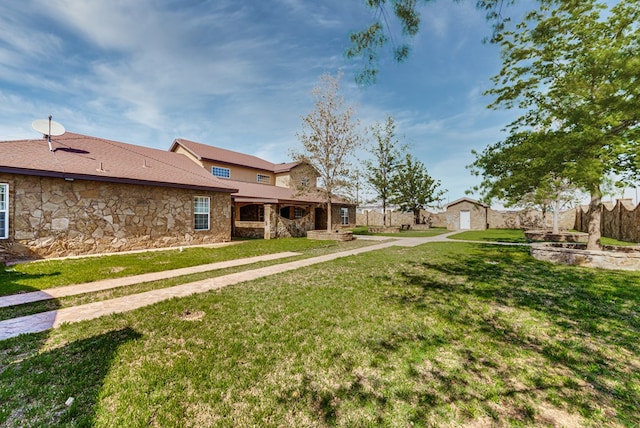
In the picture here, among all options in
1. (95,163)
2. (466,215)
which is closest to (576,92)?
(95,163)

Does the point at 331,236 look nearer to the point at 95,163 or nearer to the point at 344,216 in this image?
the point at 344,216

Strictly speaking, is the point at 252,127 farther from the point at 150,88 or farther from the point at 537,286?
the point at 537,286

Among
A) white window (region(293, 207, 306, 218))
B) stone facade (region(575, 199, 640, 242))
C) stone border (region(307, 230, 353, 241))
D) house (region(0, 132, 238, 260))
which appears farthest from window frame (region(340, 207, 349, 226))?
stone facade (region(575, 199, 640, 242))

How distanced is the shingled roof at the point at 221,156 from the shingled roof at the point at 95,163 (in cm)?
296

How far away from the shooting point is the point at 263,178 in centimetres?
2319

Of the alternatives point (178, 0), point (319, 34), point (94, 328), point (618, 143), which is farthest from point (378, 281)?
point (178, 0)

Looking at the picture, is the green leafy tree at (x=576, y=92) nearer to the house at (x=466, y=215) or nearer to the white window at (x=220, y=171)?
the white window at (x=220, y=171)

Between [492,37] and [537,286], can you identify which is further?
[537,286]

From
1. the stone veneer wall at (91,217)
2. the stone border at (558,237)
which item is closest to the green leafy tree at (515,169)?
the stone border at (558,237)

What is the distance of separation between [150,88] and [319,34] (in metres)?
9.04

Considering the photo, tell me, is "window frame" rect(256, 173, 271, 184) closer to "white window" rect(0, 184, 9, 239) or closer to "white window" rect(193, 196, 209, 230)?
"white window" rect(193, 196, 209, 230)

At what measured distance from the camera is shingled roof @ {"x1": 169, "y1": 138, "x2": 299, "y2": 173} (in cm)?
1889

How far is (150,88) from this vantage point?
43.3 feet

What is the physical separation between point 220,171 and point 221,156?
4.98ft
